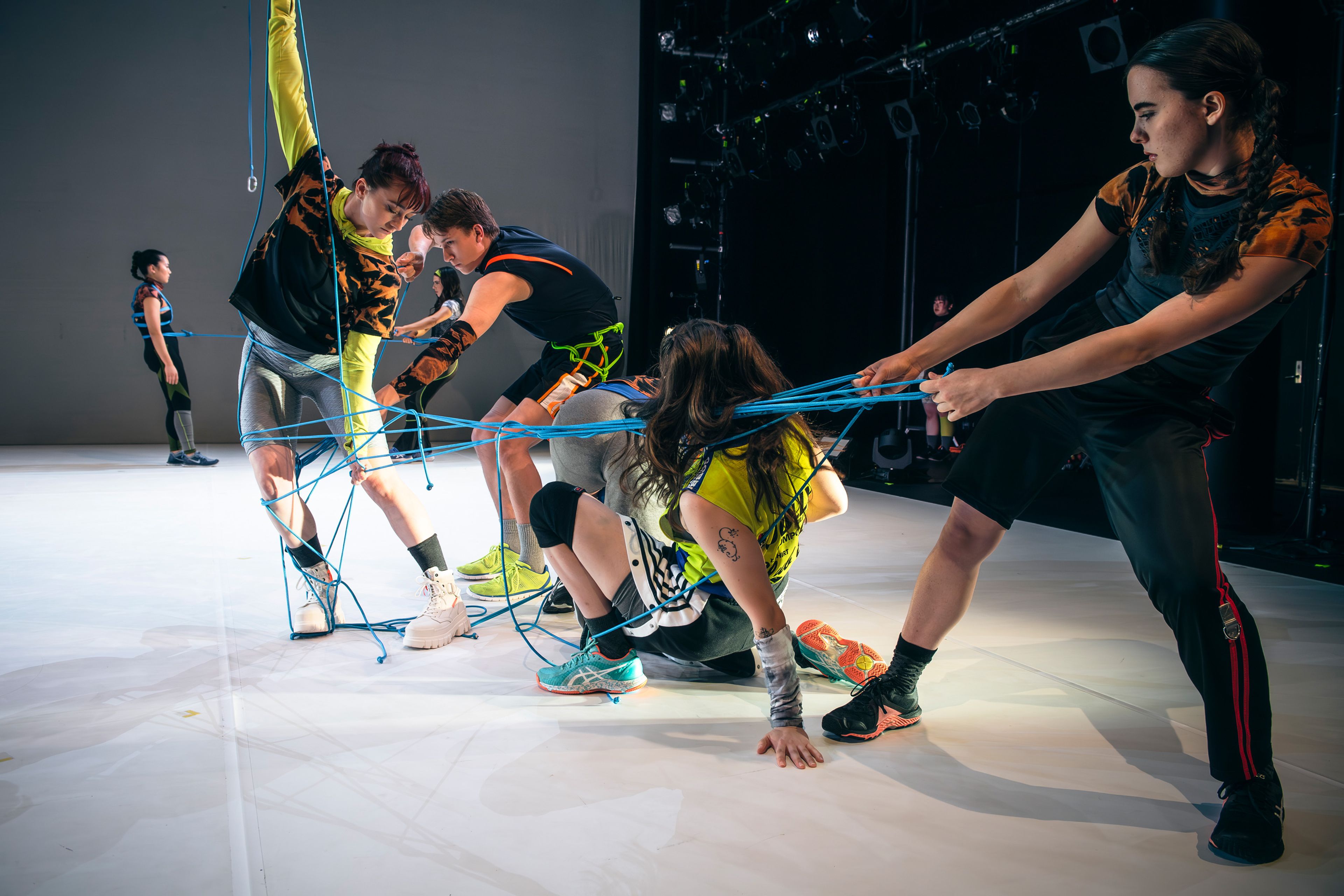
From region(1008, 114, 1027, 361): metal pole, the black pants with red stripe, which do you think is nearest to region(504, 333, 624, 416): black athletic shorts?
the black pants with red stripe

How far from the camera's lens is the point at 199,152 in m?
8.18

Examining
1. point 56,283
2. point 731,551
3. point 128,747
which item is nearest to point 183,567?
point 128,747

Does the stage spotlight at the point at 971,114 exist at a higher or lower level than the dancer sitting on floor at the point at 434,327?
higher

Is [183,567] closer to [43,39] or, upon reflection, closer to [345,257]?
[345,257]

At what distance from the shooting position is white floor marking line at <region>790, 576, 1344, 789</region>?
5.47 feet

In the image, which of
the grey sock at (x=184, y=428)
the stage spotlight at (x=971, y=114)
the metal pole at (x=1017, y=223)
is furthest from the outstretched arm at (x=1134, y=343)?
the grey sock at (x=184, y=428)

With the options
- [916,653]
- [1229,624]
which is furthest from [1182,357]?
[916,653]

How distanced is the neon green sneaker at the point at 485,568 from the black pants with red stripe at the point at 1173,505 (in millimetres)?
2004

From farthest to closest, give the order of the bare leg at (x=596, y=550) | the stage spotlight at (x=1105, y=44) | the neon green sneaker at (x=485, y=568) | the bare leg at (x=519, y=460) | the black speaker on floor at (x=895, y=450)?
1. the black speaker on floor at (x=895, y=450)
2. the stage spotlight at (x=1105, y=44)
3. the neon green sneaker at (x=485, y=568)
4. the bare leg at (x=519, y=460)
5. the bare leg at (x=596, y=550)

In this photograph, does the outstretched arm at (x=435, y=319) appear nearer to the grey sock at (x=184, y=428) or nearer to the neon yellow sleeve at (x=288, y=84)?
the grey sock at (x=184, y=428)

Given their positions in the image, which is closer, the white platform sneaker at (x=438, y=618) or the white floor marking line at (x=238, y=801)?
the white floor marking line at (x=238, y=801)

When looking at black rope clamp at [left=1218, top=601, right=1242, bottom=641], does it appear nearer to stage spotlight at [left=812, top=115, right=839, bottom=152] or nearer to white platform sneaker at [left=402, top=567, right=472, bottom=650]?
white platform sneaker at [left=402, top=567, right=472, bottom=650]

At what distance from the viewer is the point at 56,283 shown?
316 inches

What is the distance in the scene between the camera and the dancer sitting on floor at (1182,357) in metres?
1.35
